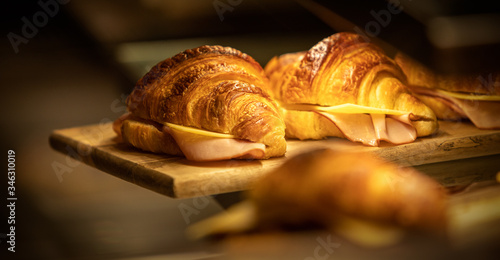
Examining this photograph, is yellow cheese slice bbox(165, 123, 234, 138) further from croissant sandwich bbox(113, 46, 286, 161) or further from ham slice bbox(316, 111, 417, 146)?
ham slice bbox(316, 111, 417, 146)

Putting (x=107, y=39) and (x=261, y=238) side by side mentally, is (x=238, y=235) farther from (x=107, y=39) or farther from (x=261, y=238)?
(x=107, y=39)

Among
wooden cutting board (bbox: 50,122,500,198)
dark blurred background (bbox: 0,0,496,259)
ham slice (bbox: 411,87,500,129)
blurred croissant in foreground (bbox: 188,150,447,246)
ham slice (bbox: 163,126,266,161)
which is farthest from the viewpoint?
ham slice (bbox: 411,87,500,129)

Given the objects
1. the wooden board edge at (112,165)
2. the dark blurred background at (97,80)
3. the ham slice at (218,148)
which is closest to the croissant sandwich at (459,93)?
the dark blurred background at (97,80)

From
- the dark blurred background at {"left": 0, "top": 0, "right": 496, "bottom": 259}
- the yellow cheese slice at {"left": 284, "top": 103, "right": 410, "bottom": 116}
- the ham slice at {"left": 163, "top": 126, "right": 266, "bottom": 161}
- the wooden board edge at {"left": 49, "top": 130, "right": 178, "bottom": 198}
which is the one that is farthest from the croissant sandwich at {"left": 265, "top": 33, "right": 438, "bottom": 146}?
the wooden board edge at {"left": 49, "top": 130, "right": 178, "bottom": 198}

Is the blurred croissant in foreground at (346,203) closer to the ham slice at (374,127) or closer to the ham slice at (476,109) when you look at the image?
the ham slice at (374,127)

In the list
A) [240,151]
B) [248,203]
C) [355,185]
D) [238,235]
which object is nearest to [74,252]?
[238,235]

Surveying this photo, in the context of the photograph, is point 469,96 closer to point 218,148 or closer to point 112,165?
point 218,148

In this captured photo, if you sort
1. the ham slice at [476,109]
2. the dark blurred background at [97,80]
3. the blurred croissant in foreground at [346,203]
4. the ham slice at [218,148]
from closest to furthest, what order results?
the blurred croissant in foreground at [346,203] < the dark blurred background at [97,80] < the ham slice at [218,148] < the ham slice at [476,109]
